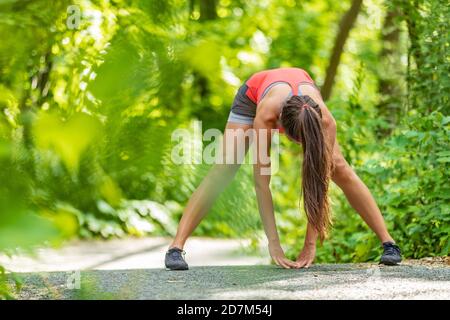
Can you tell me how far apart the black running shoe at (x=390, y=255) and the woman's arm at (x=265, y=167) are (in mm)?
679

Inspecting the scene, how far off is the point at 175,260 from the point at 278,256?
595mm

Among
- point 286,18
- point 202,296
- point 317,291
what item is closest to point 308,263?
point 317,291

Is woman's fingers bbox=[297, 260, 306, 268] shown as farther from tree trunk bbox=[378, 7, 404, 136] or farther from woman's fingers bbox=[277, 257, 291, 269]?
tree trunk bbox=[378, 7, 404, 136]

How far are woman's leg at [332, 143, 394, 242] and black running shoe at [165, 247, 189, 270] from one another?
1.03 m

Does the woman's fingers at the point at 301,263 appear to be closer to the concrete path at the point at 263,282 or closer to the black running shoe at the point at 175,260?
the concrete path at the point at 263,282

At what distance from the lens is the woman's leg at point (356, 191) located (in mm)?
4688

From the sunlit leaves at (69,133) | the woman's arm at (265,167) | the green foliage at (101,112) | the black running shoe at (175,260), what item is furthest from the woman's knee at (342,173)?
the sunlit leaves at (69,133)

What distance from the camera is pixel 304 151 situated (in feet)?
13.4

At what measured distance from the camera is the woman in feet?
13.2

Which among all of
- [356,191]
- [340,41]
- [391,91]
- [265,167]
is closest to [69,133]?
[265,167]

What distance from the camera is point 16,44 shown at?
819 millimetres

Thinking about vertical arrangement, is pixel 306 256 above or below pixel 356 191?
below

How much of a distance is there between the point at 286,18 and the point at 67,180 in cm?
1303

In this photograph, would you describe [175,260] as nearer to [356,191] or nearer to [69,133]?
[356,191]
